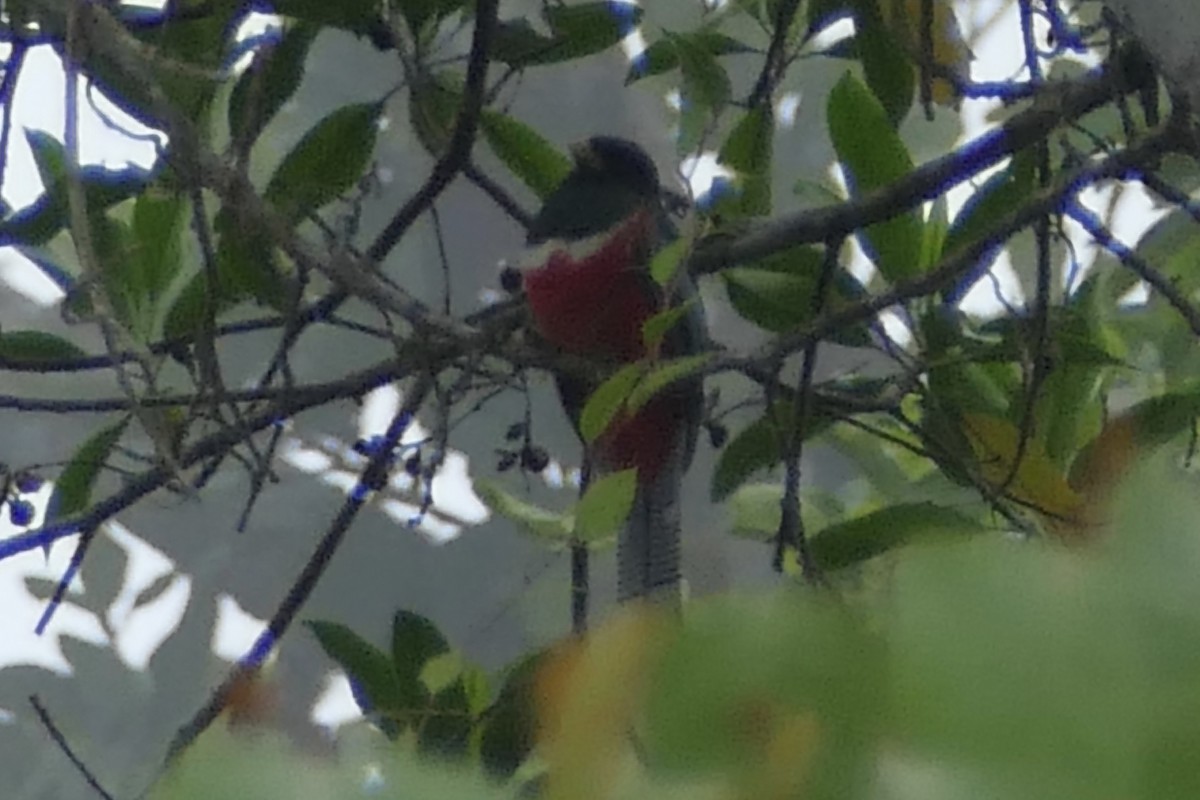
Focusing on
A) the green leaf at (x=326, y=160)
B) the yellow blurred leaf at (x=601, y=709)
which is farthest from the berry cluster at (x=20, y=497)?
the yellow blurred leaf at (x=601, y=709)

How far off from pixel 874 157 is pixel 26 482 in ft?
1.89

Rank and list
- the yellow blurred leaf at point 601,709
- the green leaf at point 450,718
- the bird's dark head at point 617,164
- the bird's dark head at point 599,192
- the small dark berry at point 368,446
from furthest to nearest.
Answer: the bird's dark head at point 617,164
the bird's dark head at point 599,192
the small dark berry at point 368,446
the green leaf at point 450,718
the yellow blurred leaf at point 601,709

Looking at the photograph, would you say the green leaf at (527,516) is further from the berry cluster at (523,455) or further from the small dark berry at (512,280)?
the small dark berry at (512,280)

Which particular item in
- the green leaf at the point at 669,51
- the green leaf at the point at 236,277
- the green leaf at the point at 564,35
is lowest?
the green leaf at the point at 236,277

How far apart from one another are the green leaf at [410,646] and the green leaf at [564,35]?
13.3 inches

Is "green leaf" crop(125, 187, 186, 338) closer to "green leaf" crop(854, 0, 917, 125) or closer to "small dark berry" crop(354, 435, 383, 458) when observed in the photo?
"small dark berry" crop(354, 435, 383, 458)

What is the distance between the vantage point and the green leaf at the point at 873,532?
90 cm

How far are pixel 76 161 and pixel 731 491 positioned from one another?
521mm

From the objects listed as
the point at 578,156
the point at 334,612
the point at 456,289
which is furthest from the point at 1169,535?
the point at 456,289

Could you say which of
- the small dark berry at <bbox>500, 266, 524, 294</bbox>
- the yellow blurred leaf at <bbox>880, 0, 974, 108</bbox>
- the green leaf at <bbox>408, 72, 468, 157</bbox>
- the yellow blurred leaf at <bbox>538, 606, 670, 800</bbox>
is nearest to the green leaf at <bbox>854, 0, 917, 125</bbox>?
the yellow blurred leaf at <bbox>880, 0, 974, 108</bbox>

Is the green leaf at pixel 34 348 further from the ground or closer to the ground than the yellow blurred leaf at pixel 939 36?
closer to the ground

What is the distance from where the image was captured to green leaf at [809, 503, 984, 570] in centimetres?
90

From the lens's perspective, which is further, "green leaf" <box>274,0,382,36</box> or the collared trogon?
the collared trogon

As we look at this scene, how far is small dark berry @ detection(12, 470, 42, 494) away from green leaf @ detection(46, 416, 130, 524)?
0.02m
